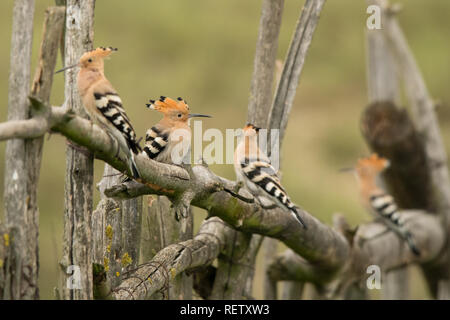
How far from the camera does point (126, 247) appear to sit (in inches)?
120

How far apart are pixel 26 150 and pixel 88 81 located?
55 centimetres

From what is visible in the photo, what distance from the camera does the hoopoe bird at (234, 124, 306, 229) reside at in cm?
330

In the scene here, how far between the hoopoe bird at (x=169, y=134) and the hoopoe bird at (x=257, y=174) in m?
0.41

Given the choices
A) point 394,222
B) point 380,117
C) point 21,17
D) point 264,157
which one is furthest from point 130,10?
point 21,17

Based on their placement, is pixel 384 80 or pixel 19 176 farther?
pixel 384 80

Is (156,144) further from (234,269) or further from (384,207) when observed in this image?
(384,207)

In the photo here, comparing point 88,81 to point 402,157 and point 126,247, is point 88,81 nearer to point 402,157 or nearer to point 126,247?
point 126,247

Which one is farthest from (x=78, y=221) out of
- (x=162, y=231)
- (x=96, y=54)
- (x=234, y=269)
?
(x=234, y=269)

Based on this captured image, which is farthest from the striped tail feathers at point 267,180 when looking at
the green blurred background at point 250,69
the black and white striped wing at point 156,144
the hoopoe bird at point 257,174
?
the green blurred background at point 250,69

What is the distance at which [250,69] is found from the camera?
1015 centimetres

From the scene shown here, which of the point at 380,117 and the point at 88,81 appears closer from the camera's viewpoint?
the point at 88,81

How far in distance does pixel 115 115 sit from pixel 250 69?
7940mm

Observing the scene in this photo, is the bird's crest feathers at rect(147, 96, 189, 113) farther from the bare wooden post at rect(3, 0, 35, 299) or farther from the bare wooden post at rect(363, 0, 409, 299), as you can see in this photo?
the bare wooden post at rect(363, 0, 409, 299)

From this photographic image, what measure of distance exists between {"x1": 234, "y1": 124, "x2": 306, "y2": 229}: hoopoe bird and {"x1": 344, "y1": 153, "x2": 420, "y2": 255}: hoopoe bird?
5.03 ft
